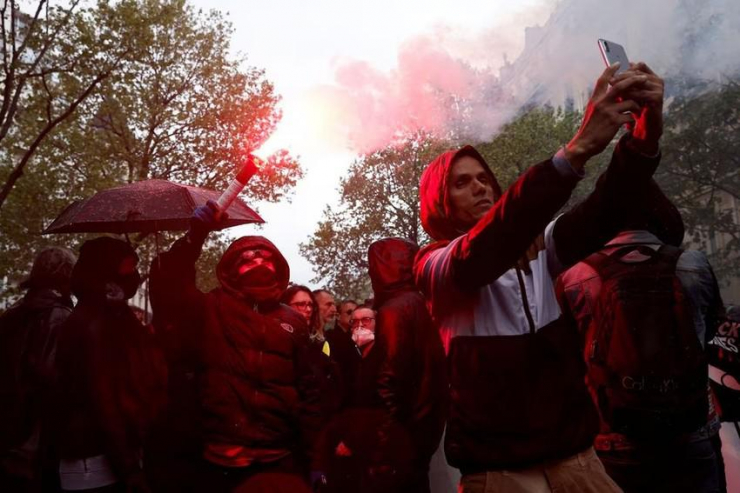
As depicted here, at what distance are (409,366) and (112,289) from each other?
2.06m

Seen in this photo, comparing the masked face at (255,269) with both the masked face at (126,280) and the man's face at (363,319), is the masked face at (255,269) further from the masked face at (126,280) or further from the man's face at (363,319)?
the man's face at (363,319)

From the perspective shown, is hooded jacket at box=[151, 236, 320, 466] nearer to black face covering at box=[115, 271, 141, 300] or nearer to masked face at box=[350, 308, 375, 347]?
→ black face covering at box=[115, 271, 141, 300]

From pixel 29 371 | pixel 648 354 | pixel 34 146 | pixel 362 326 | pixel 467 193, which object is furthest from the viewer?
pixel 34 146

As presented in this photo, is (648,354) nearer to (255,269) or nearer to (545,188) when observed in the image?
A: (545,188)

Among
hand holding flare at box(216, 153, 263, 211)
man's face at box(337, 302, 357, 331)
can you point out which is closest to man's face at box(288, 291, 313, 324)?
man's face at box(337, 302, 357, 331)

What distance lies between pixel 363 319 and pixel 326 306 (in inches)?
36.6

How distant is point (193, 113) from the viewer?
73.6ft

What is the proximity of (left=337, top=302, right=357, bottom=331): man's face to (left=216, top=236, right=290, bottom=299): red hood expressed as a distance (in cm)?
402

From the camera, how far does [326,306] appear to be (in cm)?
864

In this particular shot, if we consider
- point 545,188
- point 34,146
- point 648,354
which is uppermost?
point 34,146

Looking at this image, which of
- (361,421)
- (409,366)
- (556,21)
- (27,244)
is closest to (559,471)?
(409,366)

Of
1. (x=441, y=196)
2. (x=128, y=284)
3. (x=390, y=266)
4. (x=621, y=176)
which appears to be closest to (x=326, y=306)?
(x=390, y=266)

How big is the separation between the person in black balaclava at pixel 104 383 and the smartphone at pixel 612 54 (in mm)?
3168

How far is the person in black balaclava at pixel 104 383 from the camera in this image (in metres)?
4.06
